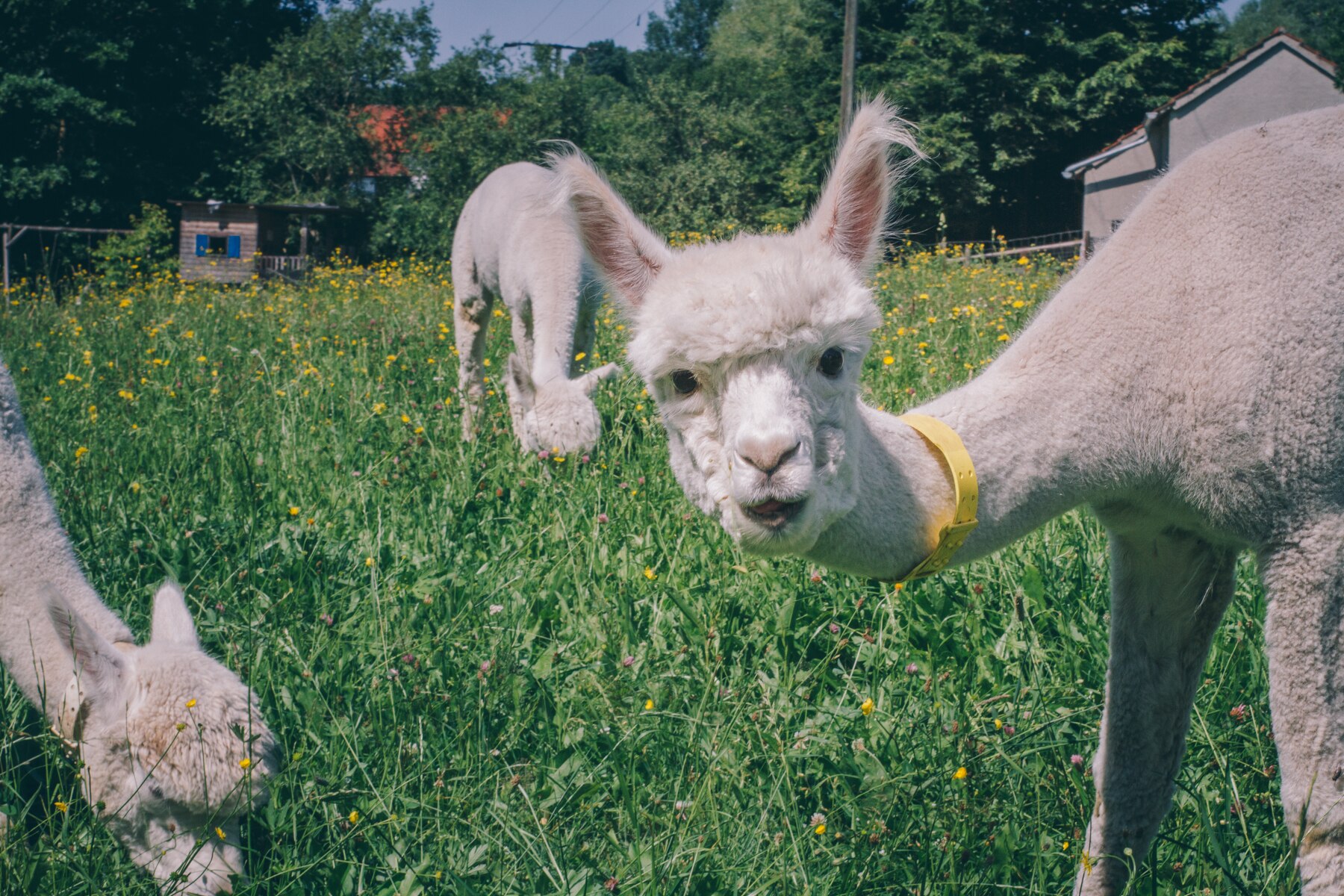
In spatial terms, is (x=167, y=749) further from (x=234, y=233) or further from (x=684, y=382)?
(x=234, y=233)

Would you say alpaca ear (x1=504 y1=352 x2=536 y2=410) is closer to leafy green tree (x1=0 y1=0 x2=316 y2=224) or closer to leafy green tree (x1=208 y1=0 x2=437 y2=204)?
leafy green tree (x1=0 y1=0 x2=316 y2=224)

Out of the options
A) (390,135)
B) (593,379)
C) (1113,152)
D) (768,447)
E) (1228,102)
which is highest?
(1228,102)

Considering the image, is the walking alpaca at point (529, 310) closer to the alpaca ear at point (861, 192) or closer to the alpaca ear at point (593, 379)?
the alpaca ear at point (593, 379)

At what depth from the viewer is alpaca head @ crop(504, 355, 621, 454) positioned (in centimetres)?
519

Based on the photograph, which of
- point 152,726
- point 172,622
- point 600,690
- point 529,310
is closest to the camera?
point 152,726

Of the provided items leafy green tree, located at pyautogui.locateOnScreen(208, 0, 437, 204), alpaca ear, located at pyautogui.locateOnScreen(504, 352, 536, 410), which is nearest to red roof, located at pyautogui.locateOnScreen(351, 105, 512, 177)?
leafy green tree, located at pyautogui.locateOnScreen(208, 0, 437, 204)

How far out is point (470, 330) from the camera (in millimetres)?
7844

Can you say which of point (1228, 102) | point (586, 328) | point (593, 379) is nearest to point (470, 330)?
point (586, 328)

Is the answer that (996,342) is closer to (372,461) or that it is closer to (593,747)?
(372,461)

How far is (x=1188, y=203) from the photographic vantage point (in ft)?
7.05

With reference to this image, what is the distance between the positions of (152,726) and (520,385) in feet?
11.0

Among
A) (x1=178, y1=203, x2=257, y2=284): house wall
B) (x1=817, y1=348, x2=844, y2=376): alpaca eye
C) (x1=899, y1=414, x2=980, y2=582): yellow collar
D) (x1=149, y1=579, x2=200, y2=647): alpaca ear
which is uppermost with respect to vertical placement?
(x1=178, y1=203, x2=257, y2=284): house wall

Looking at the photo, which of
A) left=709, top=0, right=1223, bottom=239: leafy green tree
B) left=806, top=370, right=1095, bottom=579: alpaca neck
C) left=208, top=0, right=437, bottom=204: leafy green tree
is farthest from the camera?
left=208, top=0, right=437, bottom=204: leafy green tree

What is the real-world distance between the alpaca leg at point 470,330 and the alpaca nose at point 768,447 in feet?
16.4
